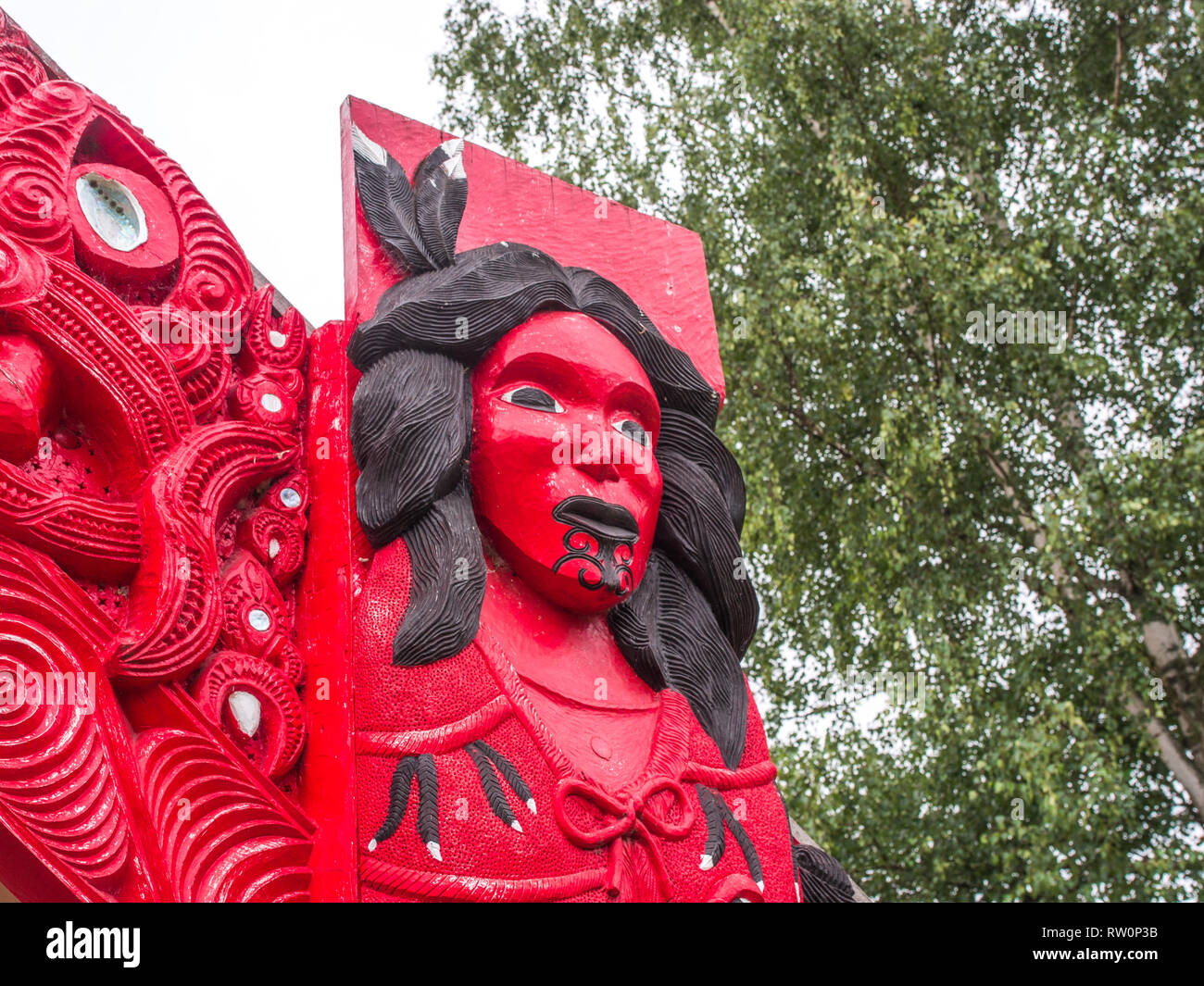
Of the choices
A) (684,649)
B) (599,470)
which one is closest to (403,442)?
(599,470)

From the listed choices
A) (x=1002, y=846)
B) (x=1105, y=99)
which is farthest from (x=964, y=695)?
(x=1105, y=99)

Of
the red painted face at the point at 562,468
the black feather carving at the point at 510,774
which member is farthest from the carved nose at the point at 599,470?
the black feather carving at the point at 510,774

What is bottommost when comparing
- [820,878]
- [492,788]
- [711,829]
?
[820,878]

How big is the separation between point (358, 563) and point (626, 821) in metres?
1.02

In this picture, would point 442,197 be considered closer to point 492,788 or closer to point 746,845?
point 492,788

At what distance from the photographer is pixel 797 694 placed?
9398 millimetres

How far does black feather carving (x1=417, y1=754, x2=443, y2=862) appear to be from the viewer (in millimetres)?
3316

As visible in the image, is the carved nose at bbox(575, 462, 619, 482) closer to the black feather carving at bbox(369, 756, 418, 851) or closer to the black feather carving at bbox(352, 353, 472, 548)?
the black feather carving at bbox(352, 353, 472, 548)

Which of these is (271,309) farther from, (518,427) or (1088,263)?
(1088,263)

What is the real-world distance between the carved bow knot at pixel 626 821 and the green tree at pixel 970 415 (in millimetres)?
3853

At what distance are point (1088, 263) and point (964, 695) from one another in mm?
2949

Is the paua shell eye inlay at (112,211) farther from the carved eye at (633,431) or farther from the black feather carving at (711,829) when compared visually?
the black feather carving at (711,829)

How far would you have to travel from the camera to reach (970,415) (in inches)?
321

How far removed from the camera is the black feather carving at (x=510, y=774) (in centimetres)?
350
